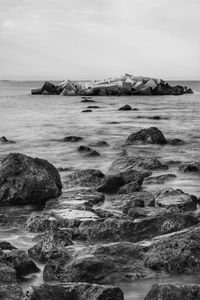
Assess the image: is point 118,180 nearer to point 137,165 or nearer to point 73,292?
point 137,165

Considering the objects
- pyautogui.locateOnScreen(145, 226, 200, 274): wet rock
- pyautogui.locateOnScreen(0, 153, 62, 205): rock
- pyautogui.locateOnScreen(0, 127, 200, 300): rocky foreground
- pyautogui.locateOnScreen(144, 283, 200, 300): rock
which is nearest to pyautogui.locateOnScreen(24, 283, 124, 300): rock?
pyautogui.locateOnScreen(0, 127, 200, 300): rocky foreground

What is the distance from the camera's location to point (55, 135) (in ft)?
75.2

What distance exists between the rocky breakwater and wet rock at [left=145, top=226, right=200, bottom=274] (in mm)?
63301

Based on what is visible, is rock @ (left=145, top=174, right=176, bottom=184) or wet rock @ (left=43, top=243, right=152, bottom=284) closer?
wet rock @ (left=43, top=243, right=152, bottom=284)

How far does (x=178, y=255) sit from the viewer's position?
6234 millimetres

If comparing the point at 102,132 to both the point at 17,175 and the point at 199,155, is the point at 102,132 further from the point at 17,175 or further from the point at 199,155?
the point at 17,175

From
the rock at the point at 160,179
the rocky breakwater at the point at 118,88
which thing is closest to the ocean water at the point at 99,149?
the rock at the point at 160,179

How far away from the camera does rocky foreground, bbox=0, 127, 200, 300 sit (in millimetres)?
5285

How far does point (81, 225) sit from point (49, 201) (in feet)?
6.42

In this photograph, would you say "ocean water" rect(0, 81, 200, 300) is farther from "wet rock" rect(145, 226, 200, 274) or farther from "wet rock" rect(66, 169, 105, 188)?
"wet rock" rect(66, 169, 105, 188)

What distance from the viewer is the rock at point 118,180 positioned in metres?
10.3

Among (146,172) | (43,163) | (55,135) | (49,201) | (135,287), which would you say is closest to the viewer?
(135,287)

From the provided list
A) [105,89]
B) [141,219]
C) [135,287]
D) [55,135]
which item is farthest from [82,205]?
[105,89]

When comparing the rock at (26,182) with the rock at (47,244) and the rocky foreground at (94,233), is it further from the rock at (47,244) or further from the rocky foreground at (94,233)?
the rock at (47,244)
